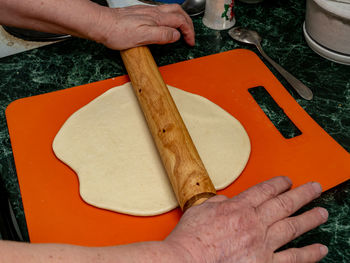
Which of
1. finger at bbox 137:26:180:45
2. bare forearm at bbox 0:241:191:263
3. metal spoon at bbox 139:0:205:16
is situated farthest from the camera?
metal spoon at bbox 139:0:205:16

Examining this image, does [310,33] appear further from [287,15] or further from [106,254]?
[106,254]

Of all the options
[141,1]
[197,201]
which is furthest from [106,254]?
[141,1]

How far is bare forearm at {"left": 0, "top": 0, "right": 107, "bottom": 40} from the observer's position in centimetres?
116

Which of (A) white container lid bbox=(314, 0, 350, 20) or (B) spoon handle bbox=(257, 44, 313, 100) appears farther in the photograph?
(B) spoon handle bbox=(257, 44, 313, 100)

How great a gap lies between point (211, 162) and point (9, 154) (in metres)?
0.66

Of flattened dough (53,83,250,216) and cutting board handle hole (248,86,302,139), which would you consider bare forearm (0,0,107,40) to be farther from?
cutting board handle hole (248,86,302,139)

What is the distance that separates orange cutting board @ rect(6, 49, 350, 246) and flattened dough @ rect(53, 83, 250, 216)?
1.5 inches

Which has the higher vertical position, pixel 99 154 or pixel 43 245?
Result: pixel 43 245

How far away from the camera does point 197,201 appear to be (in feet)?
2.80

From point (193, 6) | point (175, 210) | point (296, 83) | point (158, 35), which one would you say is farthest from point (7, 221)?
point (193, 6)

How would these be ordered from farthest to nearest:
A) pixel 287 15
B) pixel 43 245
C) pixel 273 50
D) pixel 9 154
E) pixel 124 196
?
pixel 287 15 < pixel 273 50 < pixel 9 154 < pixel 124 196 < pixel 43 245

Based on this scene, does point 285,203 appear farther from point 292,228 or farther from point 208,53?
point 208,53

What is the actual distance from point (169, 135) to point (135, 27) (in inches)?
19.1

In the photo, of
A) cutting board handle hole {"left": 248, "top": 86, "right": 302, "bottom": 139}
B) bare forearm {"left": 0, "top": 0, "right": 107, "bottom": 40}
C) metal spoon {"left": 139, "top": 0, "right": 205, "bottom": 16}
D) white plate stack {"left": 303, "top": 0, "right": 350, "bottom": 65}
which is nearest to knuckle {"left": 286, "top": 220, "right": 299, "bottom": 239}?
cutting board handle hole {"left": 248, "top": 86, "right": 302, "bottom": 139}
